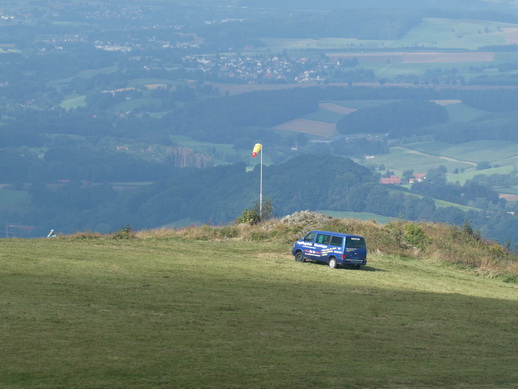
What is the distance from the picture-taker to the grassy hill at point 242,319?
22.3 meters

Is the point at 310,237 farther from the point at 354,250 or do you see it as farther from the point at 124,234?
the point at 124,234

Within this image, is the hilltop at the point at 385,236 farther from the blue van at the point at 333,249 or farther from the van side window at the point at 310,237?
the blue van at the point at 333,249

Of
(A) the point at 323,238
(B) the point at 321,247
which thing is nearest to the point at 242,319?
(B) the point at 321,247

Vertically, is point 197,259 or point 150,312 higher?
point 150,312

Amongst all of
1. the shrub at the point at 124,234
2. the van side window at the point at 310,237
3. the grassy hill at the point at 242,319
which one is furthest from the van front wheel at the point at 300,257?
the shrub at the point at 124,234

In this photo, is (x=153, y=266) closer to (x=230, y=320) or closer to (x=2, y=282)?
(x=2, y=282)

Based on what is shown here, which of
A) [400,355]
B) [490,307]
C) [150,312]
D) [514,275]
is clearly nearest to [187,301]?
[150,312]

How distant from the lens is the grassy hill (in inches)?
879

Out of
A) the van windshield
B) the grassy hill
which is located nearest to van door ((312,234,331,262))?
the grassy hill

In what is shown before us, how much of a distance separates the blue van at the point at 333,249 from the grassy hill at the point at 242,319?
646mm

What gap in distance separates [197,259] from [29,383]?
21.6m

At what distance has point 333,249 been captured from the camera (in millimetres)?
43312

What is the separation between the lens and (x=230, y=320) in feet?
92.8

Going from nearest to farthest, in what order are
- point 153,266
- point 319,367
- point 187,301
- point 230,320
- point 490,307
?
point 319,367
point 230,320
point 187,301
point 490,307
point 153,266
